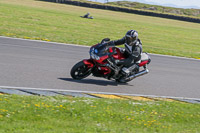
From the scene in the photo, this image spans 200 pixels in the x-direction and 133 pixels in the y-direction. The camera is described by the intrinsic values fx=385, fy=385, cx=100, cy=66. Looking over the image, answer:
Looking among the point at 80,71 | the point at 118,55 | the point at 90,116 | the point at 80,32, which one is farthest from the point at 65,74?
the point at 80,32

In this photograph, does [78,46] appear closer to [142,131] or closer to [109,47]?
[109,47]

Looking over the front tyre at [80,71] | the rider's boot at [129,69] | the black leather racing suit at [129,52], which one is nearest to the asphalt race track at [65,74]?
the front tyre at [80,71]

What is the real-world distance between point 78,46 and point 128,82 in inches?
278

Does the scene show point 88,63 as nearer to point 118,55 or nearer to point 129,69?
point 118,55

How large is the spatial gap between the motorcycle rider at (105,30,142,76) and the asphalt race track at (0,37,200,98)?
1.80ft

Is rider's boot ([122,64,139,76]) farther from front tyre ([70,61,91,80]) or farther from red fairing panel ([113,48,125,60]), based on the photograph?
front tyre ([70,61,91,80])

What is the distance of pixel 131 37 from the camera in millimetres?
9953

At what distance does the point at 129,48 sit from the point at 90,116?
386 cm

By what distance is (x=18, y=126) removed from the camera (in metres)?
5.60

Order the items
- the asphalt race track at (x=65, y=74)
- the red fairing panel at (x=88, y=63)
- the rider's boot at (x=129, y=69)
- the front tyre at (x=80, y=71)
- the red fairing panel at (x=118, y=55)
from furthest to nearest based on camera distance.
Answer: the rider's boot at (x=129, y=69) < the red fairing panel at (x=118, y=55) < the front tyre at (x=80, y=71) < the red fairing panel at (x=88, y=63) < the asphalt race track at (x=65, y=74)

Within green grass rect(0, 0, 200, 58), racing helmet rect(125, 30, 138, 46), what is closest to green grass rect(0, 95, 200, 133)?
racing helmet rect(125, 30, 138, 46)

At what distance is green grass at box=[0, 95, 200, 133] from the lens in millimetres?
5875

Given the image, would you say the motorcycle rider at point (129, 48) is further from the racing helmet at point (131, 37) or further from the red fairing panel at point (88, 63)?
the red fairing panel at point (88, 63)

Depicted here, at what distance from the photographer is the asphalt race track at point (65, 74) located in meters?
9.47
